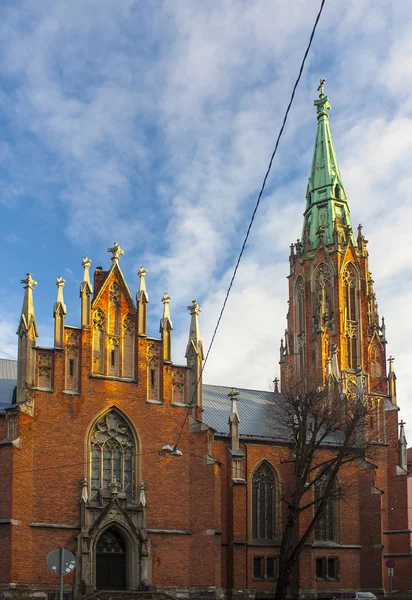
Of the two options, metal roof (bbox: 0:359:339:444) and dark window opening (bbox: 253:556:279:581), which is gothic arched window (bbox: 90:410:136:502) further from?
dark window opening (bbox: 253:556:279:581)

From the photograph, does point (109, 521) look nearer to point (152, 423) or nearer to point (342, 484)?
point (152, 423)

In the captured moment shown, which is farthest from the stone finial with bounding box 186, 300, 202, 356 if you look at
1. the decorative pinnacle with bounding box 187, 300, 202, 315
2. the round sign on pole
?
the round sign on pole

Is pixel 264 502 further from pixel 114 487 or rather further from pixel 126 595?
pixel 126 595

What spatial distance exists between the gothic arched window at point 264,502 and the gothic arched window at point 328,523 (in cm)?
270

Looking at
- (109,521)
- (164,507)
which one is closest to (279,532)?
(164,507)

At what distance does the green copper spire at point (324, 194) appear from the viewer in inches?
2571

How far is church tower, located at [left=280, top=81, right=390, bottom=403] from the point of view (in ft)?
200

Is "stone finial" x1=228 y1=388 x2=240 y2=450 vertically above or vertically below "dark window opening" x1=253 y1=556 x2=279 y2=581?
above

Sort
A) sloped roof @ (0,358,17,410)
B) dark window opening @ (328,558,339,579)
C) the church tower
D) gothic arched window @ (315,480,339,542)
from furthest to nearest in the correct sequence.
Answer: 1. the church tower
2. gothic arched window @ (315,480,339,542)
3. dark window opening @ (328,558,339,579)
4. sloped roof @ (0,358,17,410)

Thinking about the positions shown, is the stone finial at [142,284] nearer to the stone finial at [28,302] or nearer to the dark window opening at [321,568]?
the stone finial at [28,302]

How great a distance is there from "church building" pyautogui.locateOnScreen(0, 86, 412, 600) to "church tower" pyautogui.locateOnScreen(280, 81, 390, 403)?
9.17 m

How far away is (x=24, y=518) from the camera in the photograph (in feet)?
124

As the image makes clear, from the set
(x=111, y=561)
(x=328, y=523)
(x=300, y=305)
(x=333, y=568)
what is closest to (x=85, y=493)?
(x=111, y=561)

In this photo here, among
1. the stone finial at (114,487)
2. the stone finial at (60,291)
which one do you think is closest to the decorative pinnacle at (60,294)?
the stone finial at (60,291)
